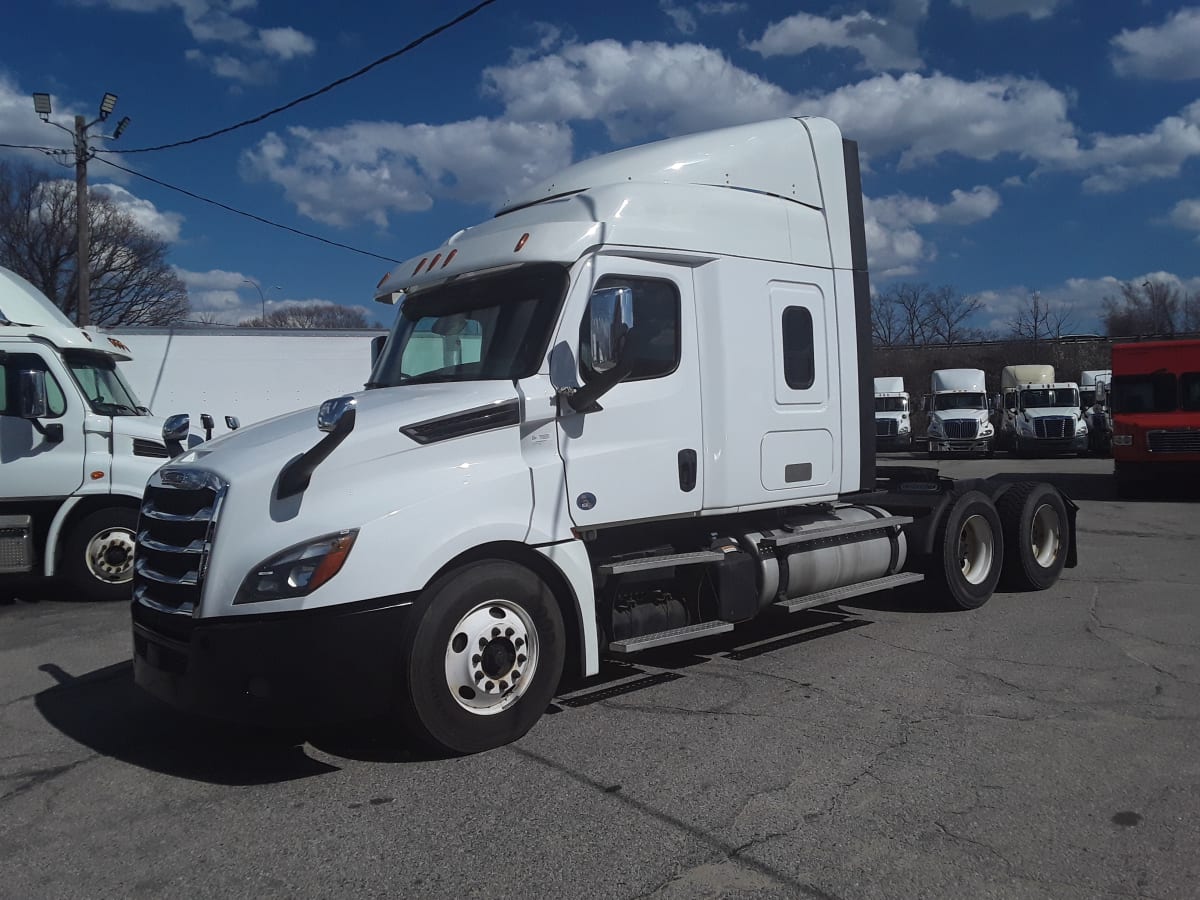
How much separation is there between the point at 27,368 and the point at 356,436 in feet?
21.8

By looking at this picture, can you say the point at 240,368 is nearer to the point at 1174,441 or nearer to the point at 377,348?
the point at 377,348

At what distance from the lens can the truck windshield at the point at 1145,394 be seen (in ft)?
57.1

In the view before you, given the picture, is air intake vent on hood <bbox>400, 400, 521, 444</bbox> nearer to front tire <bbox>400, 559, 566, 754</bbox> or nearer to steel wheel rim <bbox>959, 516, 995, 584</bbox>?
front tire <bbox>400, 559, 566, 754</bbox>

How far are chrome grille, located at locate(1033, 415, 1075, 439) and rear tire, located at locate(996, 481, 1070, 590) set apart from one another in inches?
921

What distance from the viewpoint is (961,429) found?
31.4 meters

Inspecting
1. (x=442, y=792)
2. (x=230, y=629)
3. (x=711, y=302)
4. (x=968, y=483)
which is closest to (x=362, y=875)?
(x=442, y=792)

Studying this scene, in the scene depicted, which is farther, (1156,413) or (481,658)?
(1156,413)

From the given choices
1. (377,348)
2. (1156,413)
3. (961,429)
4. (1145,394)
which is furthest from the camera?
(961,429)

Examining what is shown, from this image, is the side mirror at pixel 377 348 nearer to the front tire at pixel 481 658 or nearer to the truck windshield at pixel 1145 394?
the front tire at pixel 481 658

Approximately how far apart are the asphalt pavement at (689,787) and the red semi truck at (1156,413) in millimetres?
11328

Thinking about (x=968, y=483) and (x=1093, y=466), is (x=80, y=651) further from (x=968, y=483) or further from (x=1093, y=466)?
(x=1093, y=466)

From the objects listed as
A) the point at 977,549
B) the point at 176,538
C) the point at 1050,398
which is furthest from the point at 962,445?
the point at 176,538

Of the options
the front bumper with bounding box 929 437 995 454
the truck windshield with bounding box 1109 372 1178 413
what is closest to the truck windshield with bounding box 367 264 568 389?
the truck windshield with bounding box 1109 372 1178 413

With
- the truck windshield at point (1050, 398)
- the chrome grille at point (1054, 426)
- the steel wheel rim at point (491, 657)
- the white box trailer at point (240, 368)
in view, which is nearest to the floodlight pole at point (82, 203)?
the white box trailer at point (240, 368)
